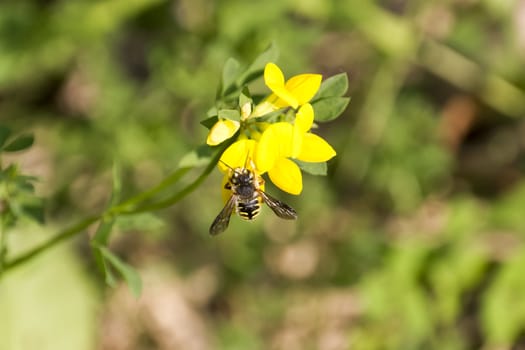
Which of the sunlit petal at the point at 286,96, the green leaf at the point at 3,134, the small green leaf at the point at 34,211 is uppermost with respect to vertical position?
the sunlit petal at the point at 286,96

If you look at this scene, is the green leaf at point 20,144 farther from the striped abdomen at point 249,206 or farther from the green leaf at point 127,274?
the striped abdomen at point 249,206

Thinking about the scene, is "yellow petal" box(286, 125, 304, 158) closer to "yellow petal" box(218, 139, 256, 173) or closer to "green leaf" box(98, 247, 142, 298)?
"yellow petal" box(218, 139, 256, 173)

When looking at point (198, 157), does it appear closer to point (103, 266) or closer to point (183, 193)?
point (183, 193)

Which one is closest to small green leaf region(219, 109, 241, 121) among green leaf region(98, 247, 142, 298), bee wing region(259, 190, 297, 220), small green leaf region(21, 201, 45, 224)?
bee wing region(259, 190, 297, 220)

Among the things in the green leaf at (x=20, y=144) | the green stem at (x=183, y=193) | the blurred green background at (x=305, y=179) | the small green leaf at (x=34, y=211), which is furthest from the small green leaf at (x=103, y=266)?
the blurred green background at (x=305, y=179)

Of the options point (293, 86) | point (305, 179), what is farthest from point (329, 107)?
point (305, 179)

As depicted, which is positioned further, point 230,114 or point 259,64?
point 259,64
